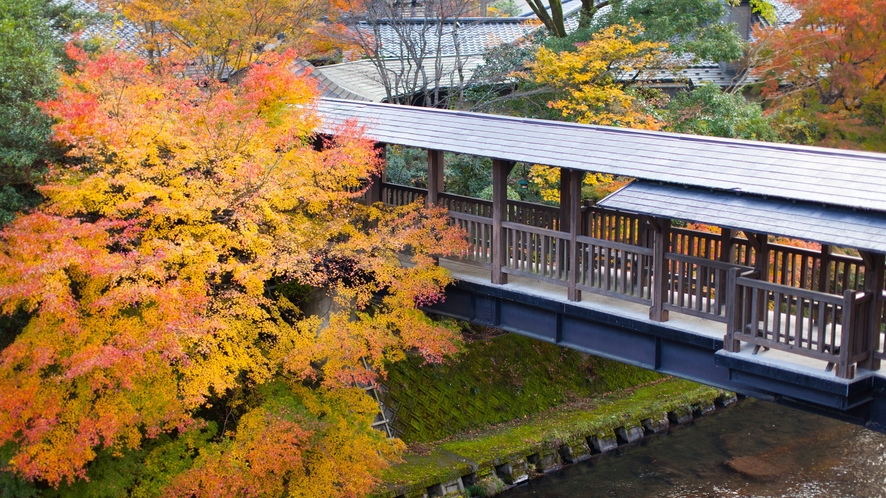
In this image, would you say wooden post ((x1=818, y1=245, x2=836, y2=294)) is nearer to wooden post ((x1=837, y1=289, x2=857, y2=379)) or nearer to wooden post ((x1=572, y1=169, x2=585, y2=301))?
wooden post ((x1=837, y1=289, x2=857, y2=379))

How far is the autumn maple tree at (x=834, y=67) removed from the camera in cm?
2275

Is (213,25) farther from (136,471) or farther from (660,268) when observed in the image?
(660,268)

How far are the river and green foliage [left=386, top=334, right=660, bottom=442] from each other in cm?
254

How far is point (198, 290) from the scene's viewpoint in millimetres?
13711

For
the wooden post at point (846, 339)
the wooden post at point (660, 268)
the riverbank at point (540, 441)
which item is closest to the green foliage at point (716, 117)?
the riverbank at point (540, 441)

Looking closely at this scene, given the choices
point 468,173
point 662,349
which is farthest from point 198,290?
point 468,173

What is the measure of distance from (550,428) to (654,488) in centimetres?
302

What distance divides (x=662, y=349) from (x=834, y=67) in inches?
545

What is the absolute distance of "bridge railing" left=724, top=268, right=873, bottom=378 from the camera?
1096cm

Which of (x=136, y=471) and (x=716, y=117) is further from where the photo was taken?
(x=716, y=117)

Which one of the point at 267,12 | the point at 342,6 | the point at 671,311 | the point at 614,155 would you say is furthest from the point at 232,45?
the point at 671,311

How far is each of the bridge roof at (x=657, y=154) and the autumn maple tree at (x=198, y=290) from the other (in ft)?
5.19

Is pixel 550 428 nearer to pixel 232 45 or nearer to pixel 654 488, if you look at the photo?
pixel 654 488

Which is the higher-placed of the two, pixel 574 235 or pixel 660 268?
pixel 574 235
